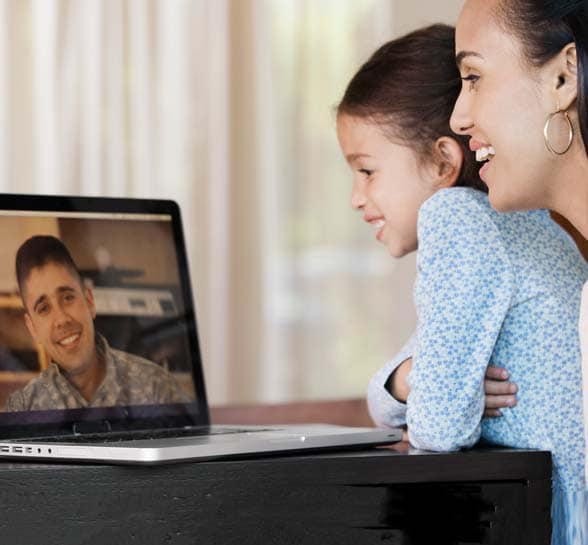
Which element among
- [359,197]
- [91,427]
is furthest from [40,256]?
[359,197]

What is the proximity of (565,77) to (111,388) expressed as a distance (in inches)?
22.8

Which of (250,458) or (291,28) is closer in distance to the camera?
(250,458)

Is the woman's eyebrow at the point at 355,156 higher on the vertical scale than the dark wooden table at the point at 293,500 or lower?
higher

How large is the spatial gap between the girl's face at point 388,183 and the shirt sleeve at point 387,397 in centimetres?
17

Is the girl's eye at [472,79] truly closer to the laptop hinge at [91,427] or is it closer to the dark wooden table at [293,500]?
the dark wooden table at [293,500]

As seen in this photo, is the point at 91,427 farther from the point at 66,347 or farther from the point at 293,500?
the point at 293,500

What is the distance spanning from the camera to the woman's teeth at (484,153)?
114 cm

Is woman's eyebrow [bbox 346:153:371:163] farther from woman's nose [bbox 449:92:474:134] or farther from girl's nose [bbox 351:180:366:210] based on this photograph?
woman's nose [bbox 449:92:474:134]

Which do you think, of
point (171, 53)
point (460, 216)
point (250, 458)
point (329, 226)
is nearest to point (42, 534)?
point (250, 458)

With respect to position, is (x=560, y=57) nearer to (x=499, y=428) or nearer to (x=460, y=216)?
(x=460, y=216)

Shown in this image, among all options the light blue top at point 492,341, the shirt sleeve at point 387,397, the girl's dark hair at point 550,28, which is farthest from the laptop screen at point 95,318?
the girl's dark hair at point 550,28

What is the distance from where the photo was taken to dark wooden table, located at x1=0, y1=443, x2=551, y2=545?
35.2 inches

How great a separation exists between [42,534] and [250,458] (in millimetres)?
193

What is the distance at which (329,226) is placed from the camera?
356 centimetres
